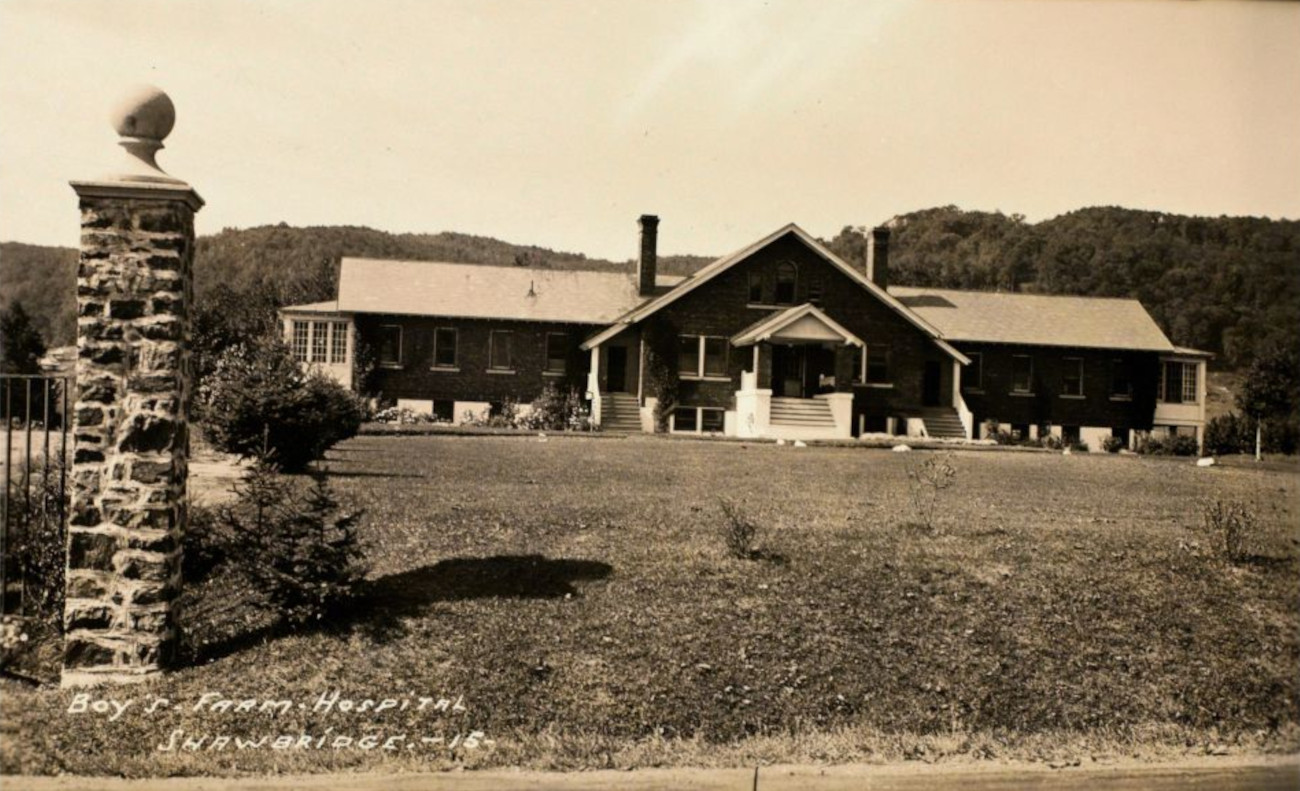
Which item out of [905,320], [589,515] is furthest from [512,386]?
[589,515]

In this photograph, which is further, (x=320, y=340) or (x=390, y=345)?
(x=390, y=345)

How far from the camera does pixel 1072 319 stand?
32906 mm

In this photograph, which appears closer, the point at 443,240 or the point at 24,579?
the point at 24,579

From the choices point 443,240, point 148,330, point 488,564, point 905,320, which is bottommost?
point 488,564

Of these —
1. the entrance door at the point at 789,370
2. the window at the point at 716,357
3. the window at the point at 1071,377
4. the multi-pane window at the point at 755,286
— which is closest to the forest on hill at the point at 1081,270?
the window at the point at 1071,377

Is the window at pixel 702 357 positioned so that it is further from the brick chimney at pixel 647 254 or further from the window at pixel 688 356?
the brick chimney at pixel 647 254

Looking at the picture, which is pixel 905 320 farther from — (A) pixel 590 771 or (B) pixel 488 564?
(A) pixel 590 771

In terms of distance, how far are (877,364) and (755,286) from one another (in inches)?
178

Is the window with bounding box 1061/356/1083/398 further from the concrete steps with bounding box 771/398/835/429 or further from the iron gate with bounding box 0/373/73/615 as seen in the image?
the iron gate with bounding box 0/373/73/615

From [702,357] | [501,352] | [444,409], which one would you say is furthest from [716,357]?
[444,409]

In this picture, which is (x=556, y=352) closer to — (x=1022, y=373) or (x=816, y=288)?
(x=816, y=288)

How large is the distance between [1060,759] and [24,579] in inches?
272

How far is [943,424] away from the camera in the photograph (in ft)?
99.5

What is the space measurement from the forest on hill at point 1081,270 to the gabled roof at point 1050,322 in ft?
1.89
